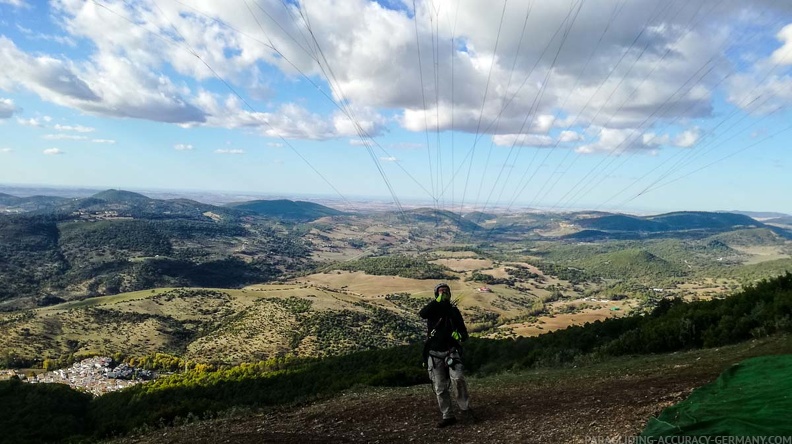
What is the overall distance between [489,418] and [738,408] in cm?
465

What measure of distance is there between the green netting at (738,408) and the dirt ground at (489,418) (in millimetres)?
492

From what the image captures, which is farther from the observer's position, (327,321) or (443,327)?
(327,321)

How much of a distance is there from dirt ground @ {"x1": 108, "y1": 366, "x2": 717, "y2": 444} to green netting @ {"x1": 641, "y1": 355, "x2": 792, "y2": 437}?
492 mm

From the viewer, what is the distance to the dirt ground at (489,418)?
8.28 metres

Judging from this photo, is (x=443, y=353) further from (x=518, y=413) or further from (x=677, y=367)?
(x=677, y=367)

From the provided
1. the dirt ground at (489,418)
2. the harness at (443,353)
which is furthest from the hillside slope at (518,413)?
the harness at (443,353)

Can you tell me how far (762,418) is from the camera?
21.3 feet

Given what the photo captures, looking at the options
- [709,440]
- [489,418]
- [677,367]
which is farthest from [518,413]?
[677,367]

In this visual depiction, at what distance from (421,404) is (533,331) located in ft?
276

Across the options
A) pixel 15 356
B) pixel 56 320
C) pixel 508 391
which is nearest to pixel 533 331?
pixel 508 391

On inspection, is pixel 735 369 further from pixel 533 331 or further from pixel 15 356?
pixel 15 356

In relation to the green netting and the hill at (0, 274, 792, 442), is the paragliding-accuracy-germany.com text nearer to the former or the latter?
the green netting

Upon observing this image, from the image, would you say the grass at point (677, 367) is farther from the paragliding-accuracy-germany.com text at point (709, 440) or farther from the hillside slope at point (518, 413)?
the paragliding-accuracy-germany.com text at point (709, 440)

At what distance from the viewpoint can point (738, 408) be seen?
707 cm
